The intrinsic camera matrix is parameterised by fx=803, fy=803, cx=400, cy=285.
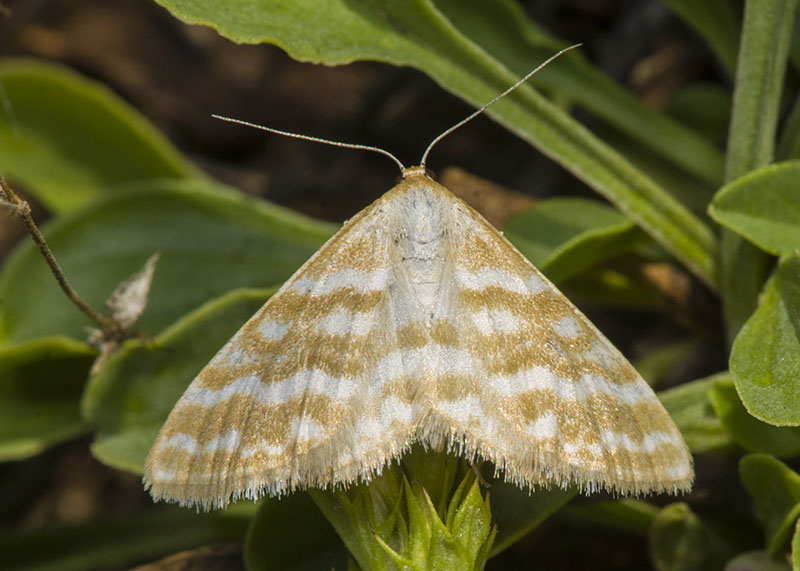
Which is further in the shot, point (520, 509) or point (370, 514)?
point (520, 509)

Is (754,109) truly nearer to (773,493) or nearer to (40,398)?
(773,493)

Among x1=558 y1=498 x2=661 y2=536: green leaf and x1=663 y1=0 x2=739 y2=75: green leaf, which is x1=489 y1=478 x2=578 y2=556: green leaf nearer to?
x1=558 y1=498 x2=661 y2=536: green leaf

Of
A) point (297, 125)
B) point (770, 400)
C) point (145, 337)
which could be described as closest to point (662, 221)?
point (770, 400)

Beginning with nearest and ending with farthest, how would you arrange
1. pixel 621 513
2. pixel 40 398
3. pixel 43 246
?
pixel 43 246 → pixel 621 513 → pixel 40 398

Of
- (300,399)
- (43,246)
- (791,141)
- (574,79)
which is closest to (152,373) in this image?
(43,246)

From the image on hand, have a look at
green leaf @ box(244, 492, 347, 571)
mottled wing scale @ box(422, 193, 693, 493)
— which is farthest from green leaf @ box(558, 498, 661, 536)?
green leaf @ box(244, 492, 347, 571)

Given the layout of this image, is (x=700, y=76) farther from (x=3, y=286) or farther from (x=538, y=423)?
(x=3, y=286)
